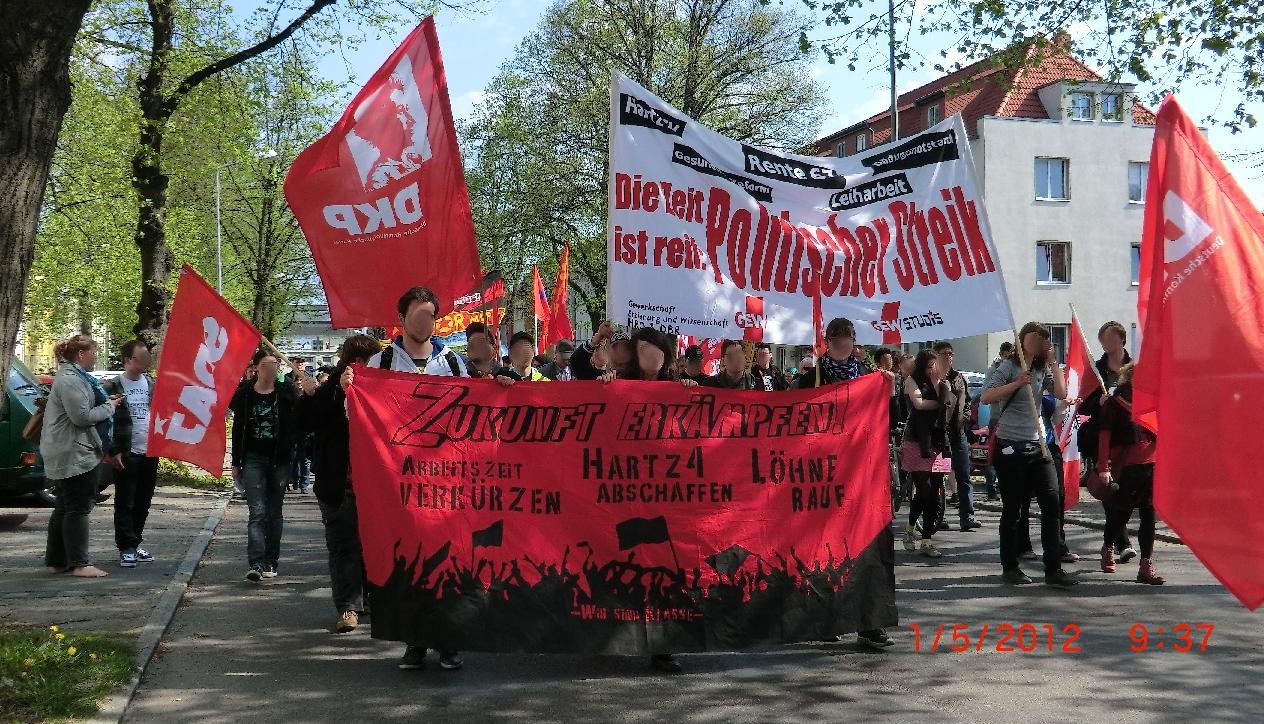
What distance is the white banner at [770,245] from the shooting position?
777cm

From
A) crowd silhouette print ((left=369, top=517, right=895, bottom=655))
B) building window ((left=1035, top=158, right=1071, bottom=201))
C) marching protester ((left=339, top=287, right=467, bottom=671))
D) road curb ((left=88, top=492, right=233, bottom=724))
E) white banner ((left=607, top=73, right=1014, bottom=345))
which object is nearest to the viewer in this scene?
road curb ((left=88, top=492, right=233, bottom=724))

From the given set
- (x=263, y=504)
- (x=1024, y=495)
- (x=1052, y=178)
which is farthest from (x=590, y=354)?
(x=1052, y=178)

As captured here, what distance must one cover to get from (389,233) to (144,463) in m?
4.41

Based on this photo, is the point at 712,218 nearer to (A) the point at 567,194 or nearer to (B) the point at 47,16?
(B) the point at 47,16

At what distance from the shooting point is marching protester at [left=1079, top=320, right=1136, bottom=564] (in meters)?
9.52

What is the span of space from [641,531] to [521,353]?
4318 mm

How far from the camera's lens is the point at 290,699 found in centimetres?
580

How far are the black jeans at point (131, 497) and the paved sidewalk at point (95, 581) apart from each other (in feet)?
0.89

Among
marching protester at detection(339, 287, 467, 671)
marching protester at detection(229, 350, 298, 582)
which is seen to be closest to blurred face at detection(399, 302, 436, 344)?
marching protester at detection(339, 287, 467, 671)

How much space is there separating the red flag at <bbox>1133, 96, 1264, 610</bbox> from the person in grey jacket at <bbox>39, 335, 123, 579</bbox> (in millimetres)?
7891

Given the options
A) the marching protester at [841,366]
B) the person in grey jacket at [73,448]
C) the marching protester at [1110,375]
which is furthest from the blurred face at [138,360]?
the marching protester at [1110,375]

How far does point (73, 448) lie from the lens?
9.26 m

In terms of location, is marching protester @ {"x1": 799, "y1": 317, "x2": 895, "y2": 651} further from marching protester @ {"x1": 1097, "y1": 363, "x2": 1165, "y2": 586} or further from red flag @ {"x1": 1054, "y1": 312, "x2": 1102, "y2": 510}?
red flag @ {"x1": 1054, "y1": 312, "x2": 1102, "y2": 510}

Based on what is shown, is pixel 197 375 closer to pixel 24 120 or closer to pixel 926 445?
pixel 24 120
